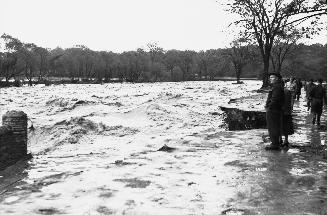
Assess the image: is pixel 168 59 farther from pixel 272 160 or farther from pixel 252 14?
pixel 272 160

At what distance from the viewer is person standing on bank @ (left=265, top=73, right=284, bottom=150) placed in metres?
8.94

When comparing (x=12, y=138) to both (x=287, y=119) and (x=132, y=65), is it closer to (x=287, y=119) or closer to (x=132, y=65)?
(x=287, y=119)

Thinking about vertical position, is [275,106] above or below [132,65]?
below

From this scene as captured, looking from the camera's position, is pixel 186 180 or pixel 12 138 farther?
pixel 12 138

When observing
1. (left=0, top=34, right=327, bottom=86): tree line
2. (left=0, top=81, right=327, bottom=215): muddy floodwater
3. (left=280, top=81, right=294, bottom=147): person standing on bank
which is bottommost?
(left=0, top=81, right=327, bottom=215): muddy floodwater

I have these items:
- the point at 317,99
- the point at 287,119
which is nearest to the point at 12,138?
the point at 287,119

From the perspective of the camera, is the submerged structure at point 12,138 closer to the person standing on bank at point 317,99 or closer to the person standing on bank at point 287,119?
the person standing on bank at point 287,119

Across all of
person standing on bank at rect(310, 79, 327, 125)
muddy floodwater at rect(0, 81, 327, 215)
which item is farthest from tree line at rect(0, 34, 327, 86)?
muddy floodwater at rect(0, 81, 327, 215)

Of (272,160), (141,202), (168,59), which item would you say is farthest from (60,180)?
(168,59)

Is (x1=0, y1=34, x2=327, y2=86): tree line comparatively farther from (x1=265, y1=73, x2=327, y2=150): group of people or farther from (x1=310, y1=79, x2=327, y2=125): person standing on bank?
(x1=265, y1=73, x2=327, y2=150): group of people

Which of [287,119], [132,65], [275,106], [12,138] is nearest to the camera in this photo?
[275,106]

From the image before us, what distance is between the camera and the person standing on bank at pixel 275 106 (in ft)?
29.3

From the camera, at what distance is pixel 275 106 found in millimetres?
9086

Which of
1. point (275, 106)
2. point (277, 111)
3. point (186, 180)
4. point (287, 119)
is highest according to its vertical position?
point (275, 106)
